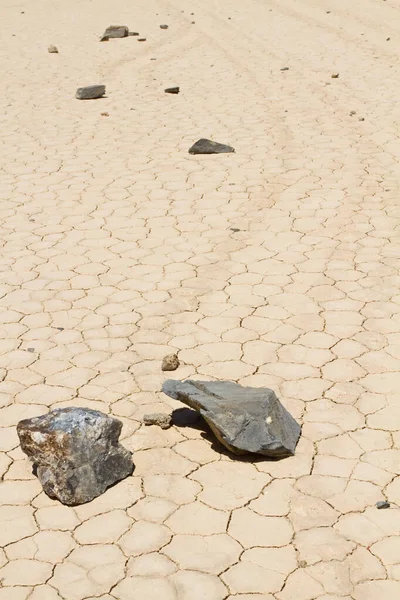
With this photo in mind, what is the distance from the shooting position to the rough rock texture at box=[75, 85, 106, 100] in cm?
971

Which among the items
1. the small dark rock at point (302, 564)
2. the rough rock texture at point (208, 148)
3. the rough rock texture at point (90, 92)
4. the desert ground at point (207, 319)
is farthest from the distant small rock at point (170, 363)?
the rough rock texture at point (90, 92)

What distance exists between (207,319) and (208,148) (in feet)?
10.6

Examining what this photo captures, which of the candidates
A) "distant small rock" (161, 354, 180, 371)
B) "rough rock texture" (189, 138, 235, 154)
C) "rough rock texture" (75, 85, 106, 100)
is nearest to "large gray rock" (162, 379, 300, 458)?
"distant small rock" (161, 354, 180, 371)

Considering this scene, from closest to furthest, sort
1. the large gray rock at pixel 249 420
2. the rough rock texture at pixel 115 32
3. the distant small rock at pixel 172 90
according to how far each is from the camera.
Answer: the large gray rock at pixel 249 420 < the distant small rock at pixel 172 90 < the rough rock texture at pixel 115 32

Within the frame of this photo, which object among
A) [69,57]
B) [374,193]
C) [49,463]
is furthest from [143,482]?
[69,57]

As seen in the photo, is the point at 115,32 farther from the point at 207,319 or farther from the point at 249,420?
the point at 249,420

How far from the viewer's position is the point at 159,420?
3623 mm

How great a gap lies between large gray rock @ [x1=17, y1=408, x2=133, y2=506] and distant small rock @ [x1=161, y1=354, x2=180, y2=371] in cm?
76

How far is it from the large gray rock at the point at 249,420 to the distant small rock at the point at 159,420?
127 millimetres

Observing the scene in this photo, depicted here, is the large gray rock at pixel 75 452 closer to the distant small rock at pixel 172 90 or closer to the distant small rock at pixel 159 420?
the distant small rock at pixel 159 420

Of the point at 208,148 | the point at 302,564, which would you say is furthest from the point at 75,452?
the point at 208,148

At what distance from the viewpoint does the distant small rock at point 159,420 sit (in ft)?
11.9

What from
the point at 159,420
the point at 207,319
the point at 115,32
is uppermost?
the point at 159,420

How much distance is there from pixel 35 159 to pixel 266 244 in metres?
2.76
